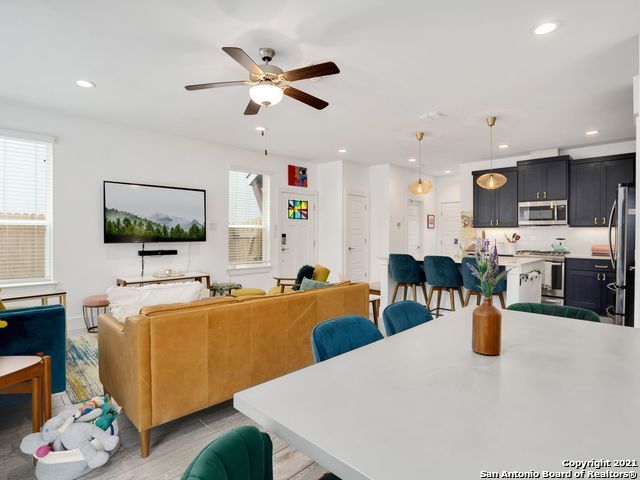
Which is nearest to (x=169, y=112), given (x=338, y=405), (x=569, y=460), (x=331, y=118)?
(x=331, y=118)

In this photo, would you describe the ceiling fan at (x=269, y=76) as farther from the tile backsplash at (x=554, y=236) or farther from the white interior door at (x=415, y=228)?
the white interior door at (x=415, y=228)

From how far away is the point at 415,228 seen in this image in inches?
337

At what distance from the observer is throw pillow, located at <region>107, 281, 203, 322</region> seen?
2.33 meters

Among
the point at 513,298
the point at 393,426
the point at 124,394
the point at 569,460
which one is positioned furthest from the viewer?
the point at 513,298

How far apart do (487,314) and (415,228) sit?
7444 mm

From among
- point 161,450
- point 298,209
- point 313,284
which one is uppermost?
point 298,209

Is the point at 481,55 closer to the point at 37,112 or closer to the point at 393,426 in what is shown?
the point at 393,426

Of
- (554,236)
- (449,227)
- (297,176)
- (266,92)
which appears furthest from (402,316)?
(449,227)

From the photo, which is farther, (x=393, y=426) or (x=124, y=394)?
(x=124, y=394)

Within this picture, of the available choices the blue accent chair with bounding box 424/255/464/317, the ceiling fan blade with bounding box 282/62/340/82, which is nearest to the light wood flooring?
the ceiling fan blade with bounding box 282/62/340/82

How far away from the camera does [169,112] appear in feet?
14.3

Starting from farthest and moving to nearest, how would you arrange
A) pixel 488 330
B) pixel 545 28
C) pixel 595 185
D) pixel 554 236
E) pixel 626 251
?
pixel 554 236 < pixel 595 185 < pixel 626 251 < pixel 545 28 < pixel 488 330

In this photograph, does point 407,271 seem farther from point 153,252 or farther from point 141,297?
point 153,252

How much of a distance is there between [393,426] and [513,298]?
325 centimetres
